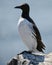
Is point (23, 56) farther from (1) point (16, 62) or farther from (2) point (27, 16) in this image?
(2) point (27, 16)

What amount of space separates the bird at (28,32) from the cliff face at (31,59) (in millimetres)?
450

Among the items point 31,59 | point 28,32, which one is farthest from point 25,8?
point 31,59

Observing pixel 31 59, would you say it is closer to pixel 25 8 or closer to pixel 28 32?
pixel 28 32

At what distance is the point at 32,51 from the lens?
12961mm

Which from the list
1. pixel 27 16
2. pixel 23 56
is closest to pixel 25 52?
pixel 23 56

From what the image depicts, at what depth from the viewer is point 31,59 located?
39.7 ft

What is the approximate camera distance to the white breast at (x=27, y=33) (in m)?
12.7

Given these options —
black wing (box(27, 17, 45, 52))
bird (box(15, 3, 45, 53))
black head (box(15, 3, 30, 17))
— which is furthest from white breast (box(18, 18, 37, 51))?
black head (box(15, 3, 30, 17))

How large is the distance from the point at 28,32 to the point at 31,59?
3.93 ft

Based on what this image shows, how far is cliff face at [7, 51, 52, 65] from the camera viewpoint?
11.8 meters

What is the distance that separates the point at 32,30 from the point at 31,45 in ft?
1.67

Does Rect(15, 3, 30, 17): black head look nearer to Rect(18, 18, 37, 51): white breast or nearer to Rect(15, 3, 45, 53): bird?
Rect(15, 3, 45, 53): bird

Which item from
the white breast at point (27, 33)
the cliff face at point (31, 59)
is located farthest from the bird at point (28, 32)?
the cliff face at point (31, 59)

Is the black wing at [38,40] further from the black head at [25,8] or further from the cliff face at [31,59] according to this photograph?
the cliff face at [31,59]
